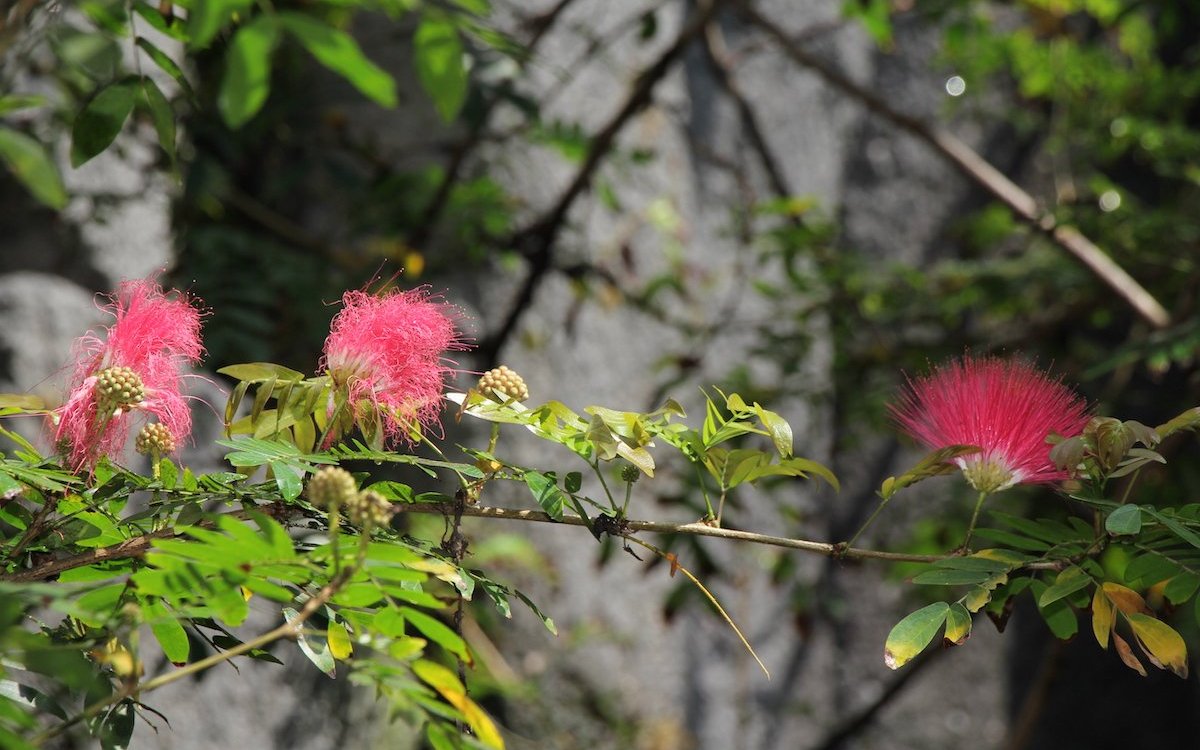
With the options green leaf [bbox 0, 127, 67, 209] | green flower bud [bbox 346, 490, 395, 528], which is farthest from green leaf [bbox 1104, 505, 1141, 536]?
green leaf [bbox 0, 127, 67, 209]

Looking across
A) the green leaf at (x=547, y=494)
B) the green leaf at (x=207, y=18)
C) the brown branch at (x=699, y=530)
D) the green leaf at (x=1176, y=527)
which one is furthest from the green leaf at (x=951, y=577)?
the green leaf at (x=207, y=18)

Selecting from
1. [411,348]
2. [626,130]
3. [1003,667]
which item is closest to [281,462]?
[411,348]

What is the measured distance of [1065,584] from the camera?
805mm

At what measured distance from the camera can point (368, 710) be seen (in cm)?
223

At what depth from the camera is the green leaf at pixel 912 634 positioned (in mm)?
778

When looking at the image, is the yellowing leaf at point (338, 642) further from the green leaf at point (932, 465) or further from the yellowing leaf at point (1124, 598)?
the yellowing leaf at point (1124, 598)

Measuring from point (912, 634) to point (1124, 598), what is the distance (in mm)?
153

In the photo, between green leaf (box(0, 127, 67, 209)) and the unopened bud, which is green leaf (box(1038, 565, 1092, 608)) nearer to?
the unopened bud

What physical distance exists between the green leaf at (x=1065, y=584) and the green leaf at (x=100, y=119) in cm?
82

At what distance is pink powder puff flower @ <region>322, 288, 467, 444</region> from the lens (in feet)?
2.81

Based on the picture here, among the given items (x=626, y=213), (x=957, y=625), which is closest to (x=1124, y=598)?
(x=957, y=625)

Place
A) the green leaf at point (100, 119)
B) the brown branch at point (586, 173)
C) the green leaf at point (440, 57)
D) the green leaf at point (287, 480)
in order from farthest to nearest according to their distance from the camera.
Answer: the brown branch at point (586, 173) < the green leaf at point (100, 119) < the green leaf at point (440, 57) < the green leaf at point (287, 480)

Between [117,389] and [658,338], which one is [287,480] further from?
[658,338]

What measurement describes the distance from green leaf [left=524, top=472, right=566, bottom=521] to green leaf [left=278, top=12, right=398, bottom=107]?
0.29m
